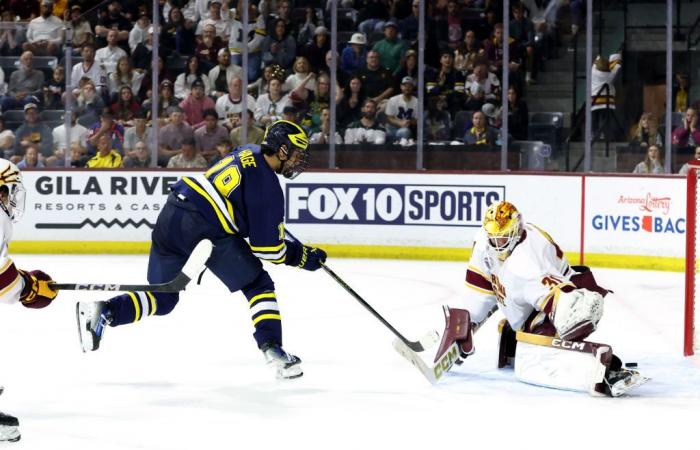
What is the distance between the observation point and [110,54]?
400 inches

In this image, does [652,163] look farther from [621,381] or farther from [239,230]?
[239,230]

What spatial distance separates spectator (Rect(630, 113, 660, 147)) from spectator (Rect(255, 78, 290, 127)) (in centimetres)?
275

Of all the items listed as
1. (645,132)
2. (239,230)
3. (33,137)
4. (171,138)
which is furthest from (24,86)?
(239,230)

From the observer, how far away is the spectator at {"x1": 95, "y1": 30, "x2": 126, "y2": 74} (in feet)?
33.3

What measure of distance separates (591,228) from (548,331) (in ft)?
15.2

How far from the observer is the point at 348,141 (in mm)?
9805

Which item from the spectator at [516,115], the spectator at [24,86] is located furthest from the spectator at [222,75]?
the spectator at [516,115]

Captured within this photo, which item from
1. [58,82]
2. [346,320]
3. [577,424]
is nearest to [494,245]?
[577,424]

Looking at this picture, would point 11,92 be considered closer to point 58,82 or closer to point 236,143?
point 58,82

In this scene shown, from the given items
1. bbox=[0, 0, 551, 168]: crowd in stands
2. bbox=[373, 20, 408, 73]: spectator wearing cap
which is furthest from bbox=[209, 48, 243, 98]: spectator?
bbox=[373, 20, 408, 73]: spectator wearing cap

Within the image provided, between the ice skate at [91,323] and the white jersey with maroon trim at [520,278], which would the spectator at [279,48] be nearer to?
the white jersey with maroon trim at [520,278]

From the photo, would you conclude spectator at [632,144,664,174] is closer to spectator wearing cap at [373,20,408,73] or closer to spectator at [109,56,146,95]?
spectator wearing cap at [373,20,408,73]

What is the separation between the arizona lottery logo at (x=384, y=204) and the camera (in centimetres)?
961

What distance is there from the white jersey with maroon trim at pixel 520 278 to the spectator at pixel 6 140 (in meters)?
6.04
